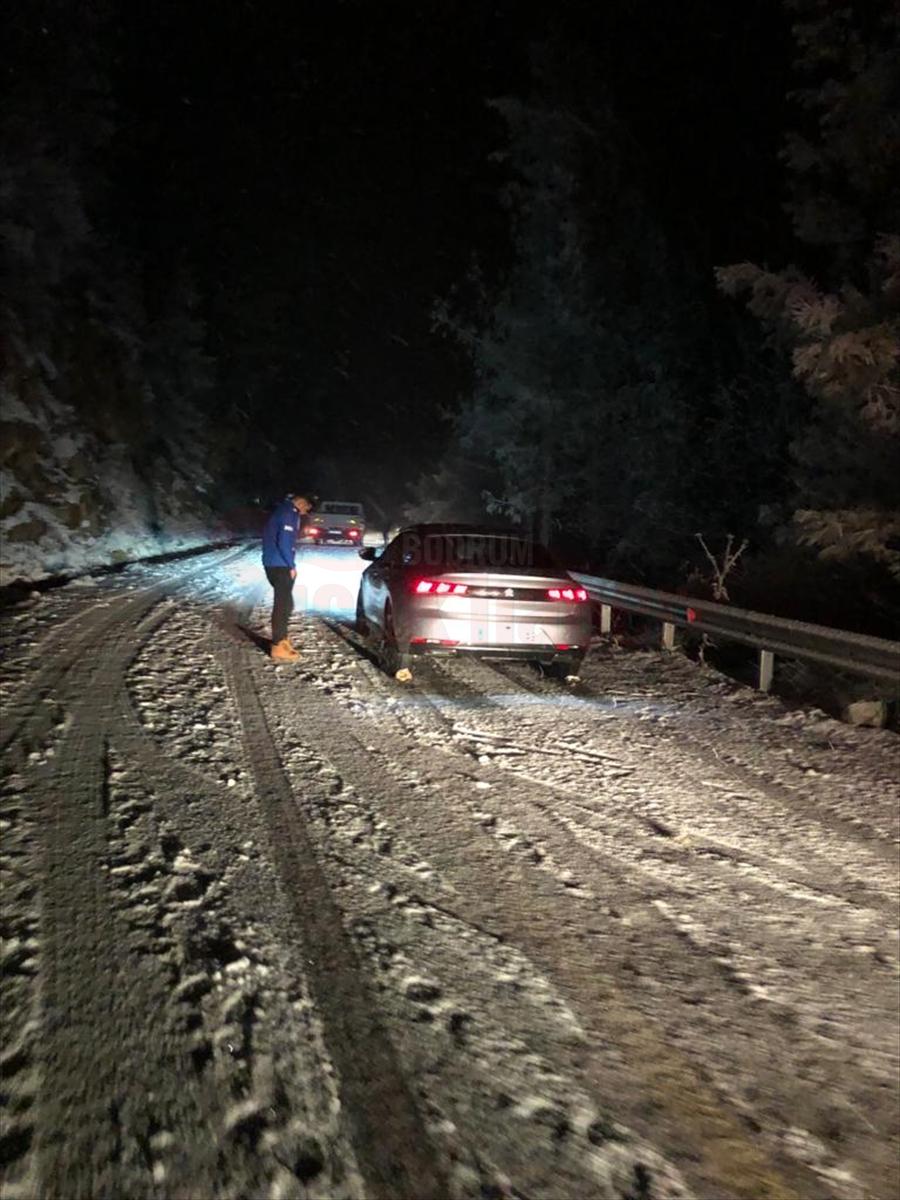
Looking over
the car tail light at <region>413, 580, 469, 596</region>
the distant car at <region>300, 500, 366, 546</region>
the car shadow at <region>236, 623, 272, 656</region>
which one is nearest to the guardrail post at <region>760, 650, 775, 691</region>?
the car tail light at <region>413, 580, 469, 596</region>

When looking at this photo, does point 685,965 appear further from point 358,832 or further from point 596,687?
point 596,687

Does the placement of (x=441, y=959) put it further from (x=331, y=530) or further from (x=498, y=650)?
(x=331, y=530)

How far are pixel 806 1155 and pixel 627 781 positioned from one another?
11.8 ft

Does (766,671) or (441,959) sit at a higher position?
(766,671)

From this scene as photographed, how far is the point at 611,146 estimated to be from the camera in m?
22.6

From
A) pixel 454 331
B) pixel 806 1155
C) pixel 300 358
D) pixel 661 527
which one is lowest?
pixel 806 1155

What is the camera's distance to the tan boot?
33.6 ft

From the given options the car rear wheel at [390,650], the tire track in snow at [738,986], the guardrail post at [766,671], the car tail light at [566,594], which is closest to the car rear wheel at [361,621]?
the car rear wheel at [390,650]

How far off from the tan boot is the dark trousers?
0.17 ft

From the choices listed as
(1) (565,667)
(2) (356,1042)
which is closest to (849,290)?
(1) (565,667)

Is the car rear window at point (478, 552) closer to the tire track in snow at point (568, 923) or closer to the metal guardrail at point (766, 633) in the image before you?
the metal guardrail at point (766, 633)

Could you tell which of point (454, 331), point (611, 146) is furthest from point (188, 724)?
point (454, 331)

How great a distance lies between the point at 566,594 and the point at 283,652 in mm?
3195

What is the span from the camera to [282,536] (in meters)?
10.2
